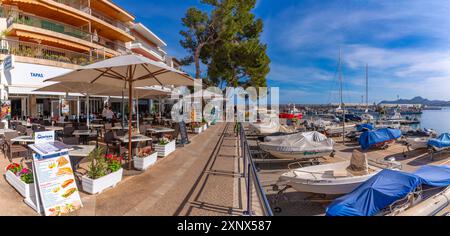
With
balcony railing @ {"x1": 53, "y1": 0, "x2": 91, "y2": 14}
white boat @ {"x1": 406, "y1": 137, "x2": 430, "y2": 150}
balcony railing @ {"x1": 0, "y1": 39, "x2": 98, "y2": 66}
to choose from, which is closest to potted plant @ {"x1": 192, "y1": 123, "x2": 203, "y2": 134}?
balcony railing @ {"x1": 0, "y1": 39, "x2": 98, "y2": 66}

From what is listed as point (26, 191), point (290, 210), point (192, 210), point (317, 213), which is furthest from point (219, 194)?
point (26, 191)

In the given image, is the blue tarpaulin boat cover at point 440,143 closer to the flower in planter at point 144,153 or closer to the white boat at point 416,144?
the white boat at point 416,144

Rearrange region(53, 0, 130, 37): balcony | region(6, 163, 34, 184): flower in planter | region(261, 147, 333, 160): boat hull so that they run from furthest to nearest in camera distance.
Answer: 1. region(53, 0, 130, 37): balcony
2. region(261, 147, 333, 160): boat hull
3. region(6, 163, 34, 184): flower in planter

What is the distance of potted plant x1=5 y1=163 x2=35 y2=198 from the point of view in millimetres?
4539

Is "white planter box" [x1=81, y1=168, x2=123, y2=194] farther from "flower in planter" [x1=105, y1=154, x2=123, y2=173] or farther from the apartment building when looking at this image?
the apartment building

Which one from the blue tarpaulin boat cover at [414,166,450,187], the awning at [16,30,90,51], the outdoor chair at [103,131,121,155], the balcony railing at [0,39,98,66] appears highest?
the awning at [16,30,90,51]

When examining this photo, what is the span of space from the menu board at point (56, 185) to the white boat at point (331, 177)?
17.9ft

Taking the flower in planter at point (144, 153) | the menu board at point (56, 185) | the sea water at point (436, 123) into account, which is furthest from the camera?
the sea water at point (436, 123)

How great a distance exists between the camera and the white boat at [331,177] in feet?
22.3

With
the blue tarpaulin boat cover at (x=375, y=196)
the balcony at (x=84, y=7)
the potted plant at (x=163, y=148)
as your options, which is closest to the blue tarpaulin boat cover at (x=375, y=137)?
the blue tarpaulin boat cover at (x=375, y=196)

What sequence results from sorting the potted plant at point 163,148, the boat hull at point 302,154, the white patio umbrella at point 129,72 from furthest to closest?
the boat hull at point 302,154 < the potted plant at point 163,148 < the white patio umbrella at point 129,72

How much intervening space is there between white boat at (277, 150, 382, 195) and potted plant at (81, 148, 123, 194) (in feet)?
15.3

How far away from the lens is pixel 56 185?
166 inches
